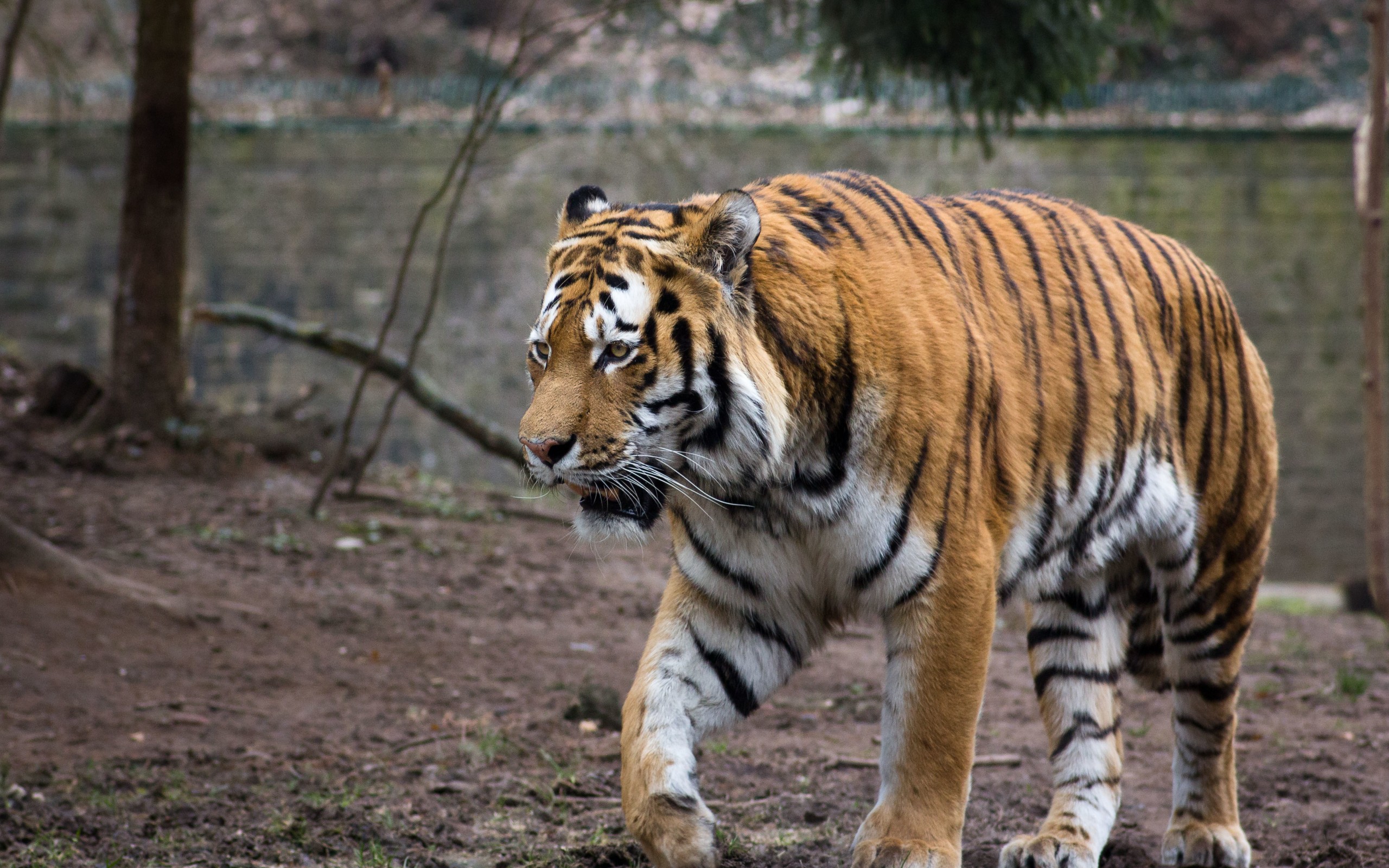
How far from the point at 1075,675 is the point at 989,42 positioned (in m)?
3.28

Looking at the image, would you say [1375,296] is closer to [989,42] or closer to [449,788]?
[989,42]

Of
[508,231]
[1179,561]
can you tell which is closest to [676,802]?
[1179,561]

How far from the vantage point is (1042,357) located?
3002 mm

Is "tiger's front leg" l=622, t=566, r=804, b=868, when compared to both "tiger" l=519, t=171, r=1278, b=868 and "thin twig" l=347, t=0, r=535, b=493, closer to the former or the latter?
"tiger" l=519, t=171, r=1278, b=868

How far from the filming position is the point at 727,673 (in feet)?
9.04

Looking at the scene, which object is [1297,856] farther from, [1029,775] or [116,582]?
[116,582]

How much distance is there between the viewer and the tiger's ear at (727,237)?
2439 millimetres

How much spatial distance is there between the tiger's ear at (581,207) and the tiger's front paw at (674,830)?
4.28 ft

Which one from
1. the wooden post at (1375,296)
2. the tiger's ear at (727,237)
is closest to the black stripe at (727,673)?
the tiger's ear at (727,237)

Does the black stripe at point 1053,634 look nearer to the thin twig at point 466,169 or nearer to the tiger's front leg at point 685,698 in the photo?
the tiger's front leg at point 685,698

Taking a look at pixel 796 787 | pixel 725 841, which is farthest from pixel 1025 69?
pixel 725 841

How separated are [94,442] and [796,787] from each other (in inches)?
197

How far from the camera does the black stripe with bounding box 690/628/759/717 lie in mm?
2740

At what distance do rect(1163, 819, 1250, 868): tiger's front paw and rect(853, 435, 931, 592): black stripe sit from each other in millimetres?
1370
